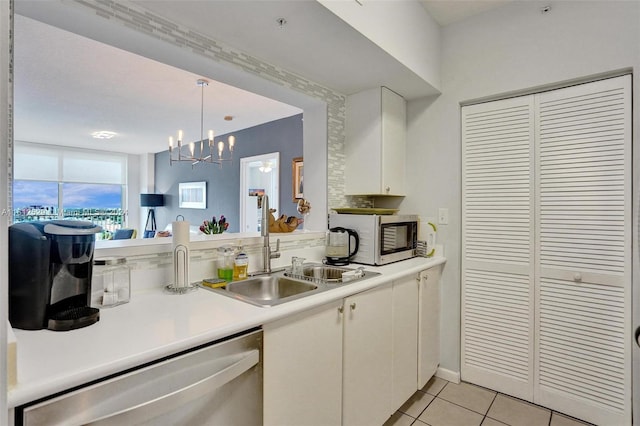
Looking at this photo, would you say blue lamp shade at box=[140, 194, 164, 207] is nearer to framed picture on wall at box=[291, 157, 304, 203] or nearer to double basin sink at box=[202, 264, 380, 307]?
framed picture on wall at box=[291, 157, 304, 203]

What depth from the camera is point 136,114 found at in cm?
462

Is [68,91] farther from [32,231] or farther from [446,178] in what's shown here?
[446,178]

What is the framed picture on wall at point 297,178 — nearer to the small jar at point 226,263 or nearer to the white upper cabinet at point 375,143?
the white upper cabinet at point 375,143

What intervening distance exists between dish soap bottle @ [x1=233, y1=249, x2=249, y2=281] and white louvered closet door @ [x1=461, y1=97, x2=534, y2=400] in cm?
155

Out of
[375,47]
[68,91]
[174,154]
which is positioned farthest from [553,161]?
[174,154]

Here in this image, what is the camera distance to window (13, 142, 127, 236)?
21.1 ft

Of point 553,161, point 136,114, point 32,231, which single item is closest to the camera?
point 32,231

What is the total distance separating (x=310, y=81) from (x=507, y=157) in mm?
1382

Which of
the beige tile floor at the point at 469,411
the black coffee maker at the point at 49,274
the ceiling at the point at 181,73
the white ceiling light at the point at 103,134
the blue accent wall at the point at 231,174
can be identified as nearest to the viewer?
the black coffee maker at the point at 49,274

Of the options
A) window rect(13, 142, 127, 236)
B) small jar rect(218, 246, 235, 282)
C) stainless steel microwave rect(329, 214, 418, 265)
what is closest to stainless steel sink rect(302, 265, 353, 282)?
stainless steel microwave rect(329, 214, 418, 265)

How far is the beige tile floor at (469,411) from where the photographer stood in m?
1.92

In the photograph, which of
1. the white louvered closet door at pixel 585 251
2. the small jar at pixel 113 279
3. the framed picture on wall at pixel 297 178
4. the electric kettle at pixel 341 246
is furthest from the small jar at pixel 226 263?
the framed picture on wall at pixel 297 178

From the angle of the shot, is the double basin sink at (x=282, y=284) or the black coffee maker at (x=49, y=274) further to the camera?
the double basin sink at (x=282, y=284)

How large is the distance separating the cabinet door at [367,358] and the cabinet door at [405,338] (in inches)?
3.0
